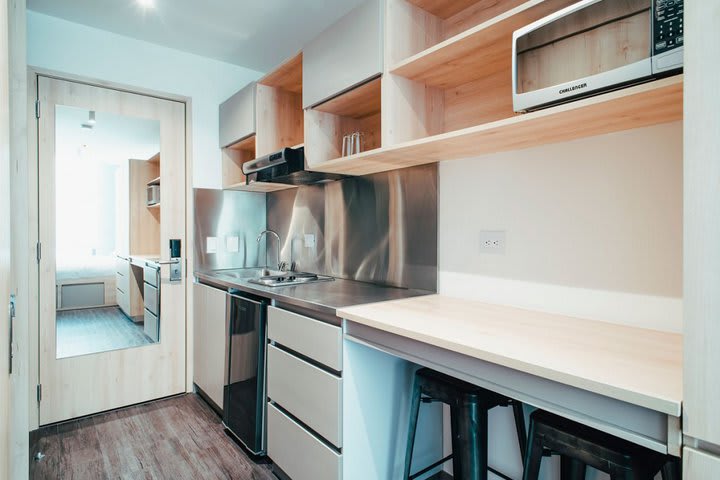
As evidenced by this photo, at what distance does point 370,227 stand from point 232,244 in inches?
55.9

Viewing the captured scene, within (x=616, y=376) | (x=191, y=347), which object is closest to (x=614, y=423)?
(x=616, y=376)

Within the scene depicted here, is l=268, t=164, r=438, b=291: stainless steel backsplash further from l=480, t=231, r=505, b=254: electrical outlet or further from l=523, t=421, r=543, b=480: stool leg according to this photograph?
l=523, t=421, r=543, b=480: stool leg

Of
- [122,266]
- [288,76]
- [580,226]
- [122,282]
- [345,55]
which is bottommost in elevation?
[122,282]

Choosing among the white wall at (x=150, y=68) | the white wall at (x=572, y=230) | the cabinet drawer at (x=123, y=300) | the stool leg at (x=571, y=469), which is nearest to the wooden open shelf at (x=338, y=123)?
the white wall at (x=572, y=230)

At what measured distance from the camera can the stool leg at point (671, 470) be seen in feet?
3.49

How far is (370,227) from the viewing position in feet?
7.61

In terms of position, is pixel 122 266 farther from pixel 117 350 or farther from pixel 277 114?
pixel 277 114

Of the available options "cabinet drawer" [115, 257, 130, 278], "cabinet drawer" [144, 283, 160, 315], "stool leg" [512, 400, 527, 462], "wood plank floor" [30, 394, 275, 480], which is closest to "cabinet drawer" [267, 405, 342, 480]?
"wood plank floor" [30, 394, 275, 480]

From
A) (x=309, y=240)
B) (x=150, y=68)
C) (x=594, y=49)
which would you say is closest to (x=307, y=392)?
(x=309, y=240)

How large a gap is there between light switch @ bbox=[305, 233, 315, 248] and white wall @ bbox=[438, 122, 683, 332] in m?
1.21

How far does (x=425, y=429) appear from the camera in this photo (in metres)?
1.88

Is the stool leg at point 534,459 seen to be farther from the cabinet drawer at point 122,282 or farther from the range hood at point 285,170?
the cabinet drawer at point 122,282

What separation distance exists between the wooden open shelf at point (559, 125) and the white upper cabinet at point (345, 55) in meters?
0.38

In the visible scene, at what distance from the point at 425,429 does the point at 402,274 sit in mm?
760
